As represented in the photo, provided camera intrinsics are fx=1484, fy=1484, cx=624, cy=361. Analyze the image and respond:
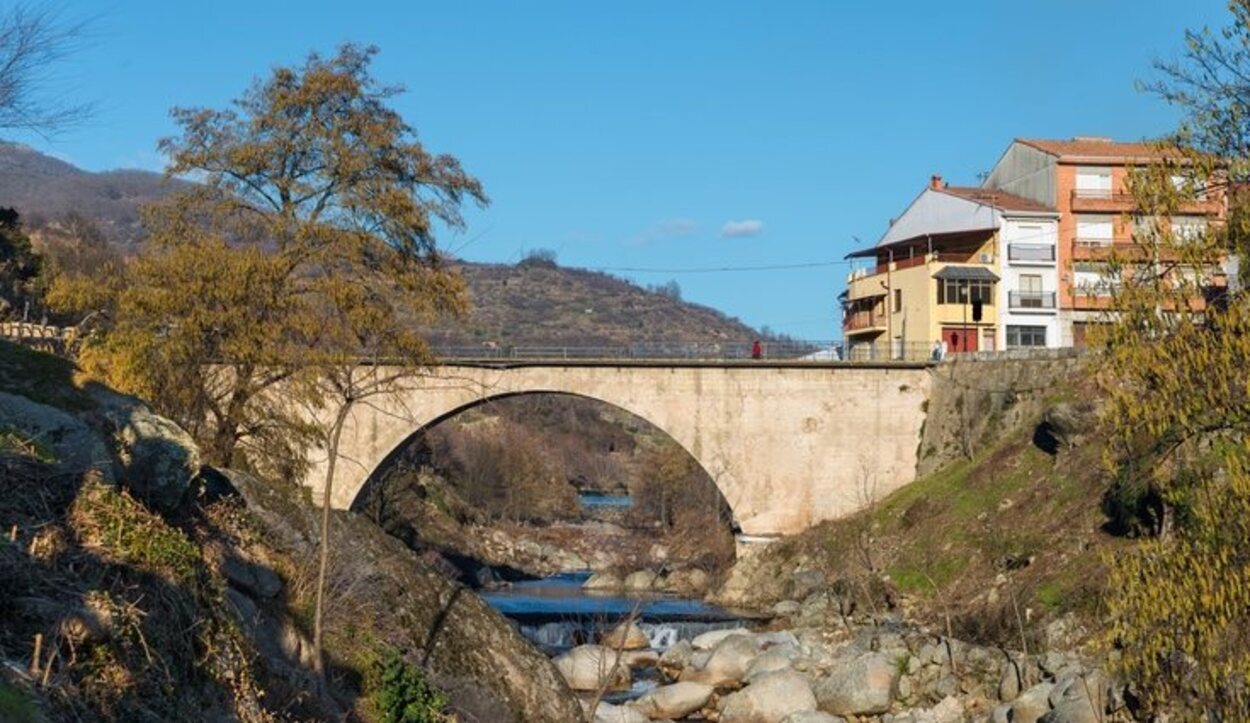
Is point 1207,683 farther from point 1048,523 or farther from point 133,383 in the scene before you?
point 1048,523

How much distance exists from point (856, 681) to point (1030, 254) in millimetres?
26754

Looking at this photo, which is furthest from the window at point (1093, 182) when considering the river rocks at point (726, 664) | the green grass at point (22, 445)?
the green grass at point (22, 445)

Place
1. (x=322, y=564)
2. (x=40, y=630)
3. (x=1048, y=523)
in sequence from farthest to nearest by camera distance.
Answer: (x=1048, y=523) → (x=322, y=564) → (x=40, y=630)

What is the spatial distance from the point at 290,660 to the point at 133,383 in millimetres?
14432

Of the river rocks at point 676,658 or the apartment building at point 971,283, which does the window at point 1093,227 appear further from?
the river rocks at point 676,658

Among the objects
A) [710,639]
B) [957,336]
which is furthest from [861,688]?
[957,336]

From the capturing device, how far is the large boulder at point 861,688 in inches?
1110

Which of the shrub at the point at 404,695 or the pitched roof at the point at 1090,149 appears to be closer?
the shrub at the point at 404,695

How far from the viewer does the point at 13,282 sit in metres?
43.0

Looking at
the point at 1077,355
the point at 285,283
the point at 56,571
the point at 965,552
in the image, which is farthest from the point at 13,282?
the point at 56,571

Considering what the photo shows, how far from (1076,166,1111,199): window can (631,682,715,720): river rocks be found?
3019 cm

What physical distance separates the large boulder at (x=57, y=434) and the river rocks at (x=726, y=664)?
23243 mm

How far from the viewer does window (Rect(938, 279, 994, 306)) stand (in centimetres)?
5035

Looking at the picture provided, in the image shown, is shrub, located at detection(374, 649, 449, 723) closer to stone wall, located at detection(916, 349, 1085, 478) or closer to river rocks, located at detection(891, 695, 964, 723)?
river rocks, located at detection(891, 695, 964, 723)
